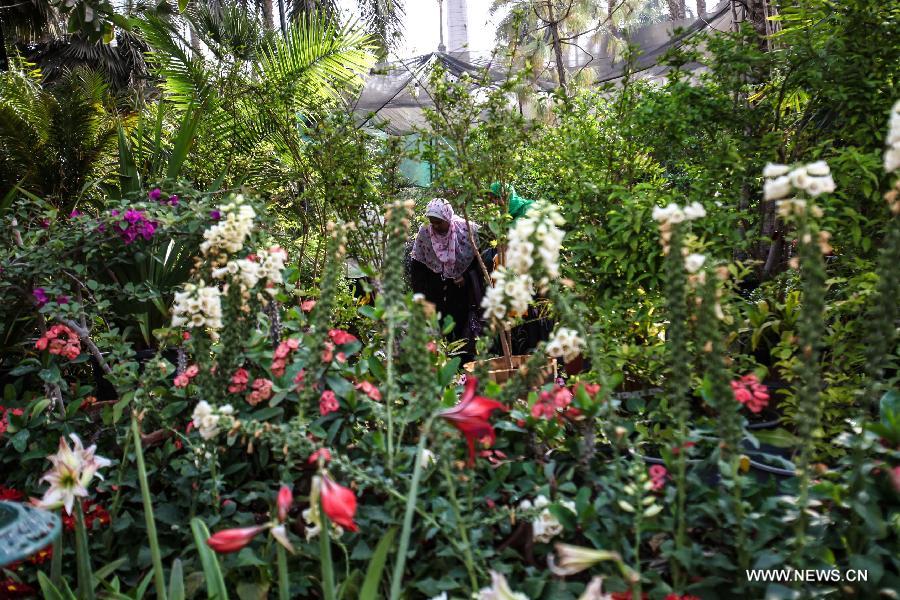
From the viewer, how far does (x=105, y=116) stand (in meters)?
5.66

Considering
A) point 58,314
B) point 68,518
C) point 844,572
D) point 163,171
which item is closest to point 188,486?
point 68,518

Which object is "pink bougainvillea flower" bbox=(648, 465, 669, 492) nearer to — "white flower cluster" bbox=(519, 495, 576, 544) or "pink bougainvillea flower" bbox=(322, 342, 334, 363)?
"white flower cluster" bbox=(519, 495, 576, 544)

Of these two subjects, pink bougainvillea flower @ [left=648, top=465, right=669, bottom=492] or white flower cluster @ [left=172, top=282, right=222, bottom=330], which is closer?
pink bougainvillea flower @ [left=648, top=465, right=669, bottom=492]

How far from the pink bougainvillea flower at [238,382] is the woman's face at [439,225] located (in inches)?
146

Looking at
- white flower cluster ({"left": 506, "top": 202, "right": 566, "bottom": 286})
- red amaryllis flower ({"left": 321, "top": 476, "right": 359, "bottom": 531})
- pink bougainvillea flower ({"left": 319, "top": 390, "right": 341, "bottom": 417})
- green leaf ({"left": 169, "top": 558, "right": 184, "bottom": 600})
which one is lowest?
green leaf ({"left": 169, "top": 558, "right": 184, "bottom": 600})

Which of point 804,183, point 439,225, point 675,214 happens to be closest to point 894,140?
point 804,183

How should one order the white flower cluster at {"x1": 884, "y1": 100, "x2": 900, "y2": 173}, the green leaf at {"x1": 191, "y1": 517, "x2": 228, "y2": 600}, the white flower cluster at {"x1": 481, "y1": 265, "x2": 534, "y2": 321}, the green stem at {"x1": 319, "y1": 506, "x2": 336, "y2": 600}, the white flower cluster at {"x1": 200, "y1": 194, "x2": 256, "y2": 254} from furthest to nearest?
the white flower cluster at {"x1": 200, "y1": 194, "x2": 256, "y2": 254}
the green leaf at {"x1": 191, "y1": 517, "x2": 228, "y2": 600}
the white flower cluster at {"x1": 481, "y1": 265, "x2": 534, "y2": 321}
the green stem at {"x1": 319, "y1": 506, "x2": 336, "y2": 600}
the white flower cluster at {"x1": 884, "y1": 100, "x2": 900, "y2": 173}

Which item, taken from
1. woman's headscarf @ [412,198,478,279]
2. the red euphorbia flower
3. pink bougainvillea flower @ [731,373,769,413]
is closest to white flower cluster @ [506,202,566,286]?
pink bougainvillea flower @ [731,373,769,413]

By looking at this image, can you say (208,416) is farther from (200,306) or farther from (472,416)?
(472,416)

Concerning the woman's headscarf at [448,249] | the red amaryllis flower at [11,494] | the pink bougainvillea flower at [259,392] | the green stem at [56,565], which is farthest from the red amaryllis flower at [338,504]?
the woman's headscarf at [448,249]

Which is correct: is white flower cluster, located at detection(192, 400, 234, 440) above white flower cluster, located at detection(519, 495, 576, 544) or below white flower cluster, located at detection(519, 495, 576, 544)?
above

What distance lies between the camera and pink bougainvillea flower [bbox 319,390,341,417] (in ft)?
5.67

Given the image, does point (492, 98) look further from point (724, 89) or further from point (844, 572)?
point (844, 572)

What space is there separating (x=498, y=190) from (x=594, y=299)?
1256 mm
